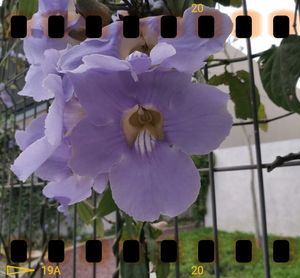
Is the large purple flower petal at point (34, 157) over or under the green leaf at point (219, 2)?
under

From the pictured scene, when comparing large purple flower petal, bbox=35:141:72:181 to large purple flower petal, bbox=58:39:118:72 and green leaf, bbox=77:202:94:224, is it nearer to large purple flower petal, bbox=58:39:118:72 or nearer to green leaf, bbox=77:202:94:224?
large purple flower petal, bbox=58:39:118:72

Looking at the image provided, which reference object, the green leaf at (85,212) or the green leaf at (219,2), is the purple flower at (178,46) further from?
the green leaf at (85,212)

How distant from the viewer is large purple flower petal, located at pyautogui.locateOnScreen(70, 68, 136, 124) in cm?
24

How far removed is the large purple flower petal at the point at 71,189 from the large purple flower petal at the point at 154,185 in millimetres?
51

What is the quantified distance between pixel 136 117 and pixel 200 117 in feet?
0.15

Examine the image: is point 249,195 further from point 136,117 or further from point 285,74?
point 136,117

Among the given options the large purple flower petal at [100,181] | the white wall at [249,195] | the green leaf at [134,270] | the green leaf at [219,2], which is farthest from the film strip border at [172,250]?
the white wall at [249,195]

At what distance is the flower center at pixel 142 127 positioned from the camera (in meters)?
0.26

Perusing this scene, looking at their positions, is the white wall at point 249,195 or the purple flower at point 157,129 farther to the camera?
the white wall at point 249,195

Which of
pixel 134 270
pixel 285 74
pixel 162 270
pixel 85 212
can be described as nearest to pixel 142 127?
pixel 285 74

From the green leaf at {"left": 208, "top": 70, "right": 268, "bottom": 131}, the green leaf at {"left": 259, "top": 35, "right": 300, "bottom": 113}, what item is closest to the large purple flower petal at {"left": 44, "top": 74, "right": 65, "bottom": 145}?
the green leaf at {"left": 259, "top": 35, "right": 300, "bottom": 113}

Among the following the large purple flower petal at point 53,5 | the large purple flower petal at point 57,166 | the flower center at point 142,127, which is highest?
the large purple flower petal at point 53,5

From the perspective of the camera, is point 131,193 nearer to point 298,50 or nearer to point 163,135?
point 163,135

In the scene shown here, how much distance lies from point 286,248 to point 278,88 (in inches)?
7.3
